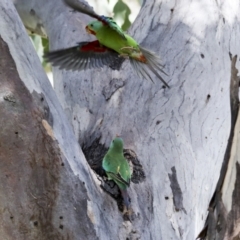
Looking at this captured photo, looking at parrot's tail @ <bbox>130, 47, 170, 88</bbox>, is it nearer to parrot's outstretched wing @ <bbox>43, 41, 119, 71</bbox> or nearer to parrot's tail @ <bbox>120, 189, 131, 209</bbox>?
parrot's outstretched wing @ <bbox>43, 41, 119, 71</bbox>

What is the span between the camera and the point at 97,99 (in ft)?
8.91

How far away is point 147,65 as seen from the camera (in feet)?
8.91

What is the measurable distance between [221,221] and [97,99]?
3.80 ft

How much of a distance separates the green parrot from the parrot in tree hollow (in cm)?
56

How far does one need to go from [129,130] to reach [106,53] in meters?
0.57

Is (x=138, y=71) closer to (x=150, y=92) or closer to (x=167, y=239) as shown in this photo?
(x=150, y=92)

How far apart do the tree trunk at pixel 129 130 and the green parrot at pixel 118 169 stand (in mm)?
40

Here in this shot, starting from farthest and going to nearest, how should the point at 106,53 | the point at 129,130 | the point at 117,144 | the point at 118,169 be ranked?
1. the point at 106,53
2. the point at 129,130
3. the point at 117,144
4. the point at 118,169

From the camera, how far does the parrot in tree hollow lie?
2723 mm

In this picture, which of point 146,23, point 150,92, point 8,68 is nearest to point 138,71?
point 150,92

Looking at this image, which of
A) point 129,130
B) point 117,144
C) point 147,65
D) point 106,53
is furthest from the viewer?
point 106,53

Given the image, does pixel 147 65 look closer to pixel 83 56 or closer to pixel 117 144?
pixel 83 56

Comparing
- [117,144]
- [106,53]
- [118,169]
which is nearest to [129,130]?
[117,144]

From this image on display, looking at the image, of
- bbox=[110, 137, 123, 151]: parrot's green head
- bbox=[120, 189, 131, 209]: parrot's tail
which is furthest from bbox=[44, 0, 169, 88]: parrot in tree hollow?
bbox=[120, 189, 131, 209]: parrot's tail
